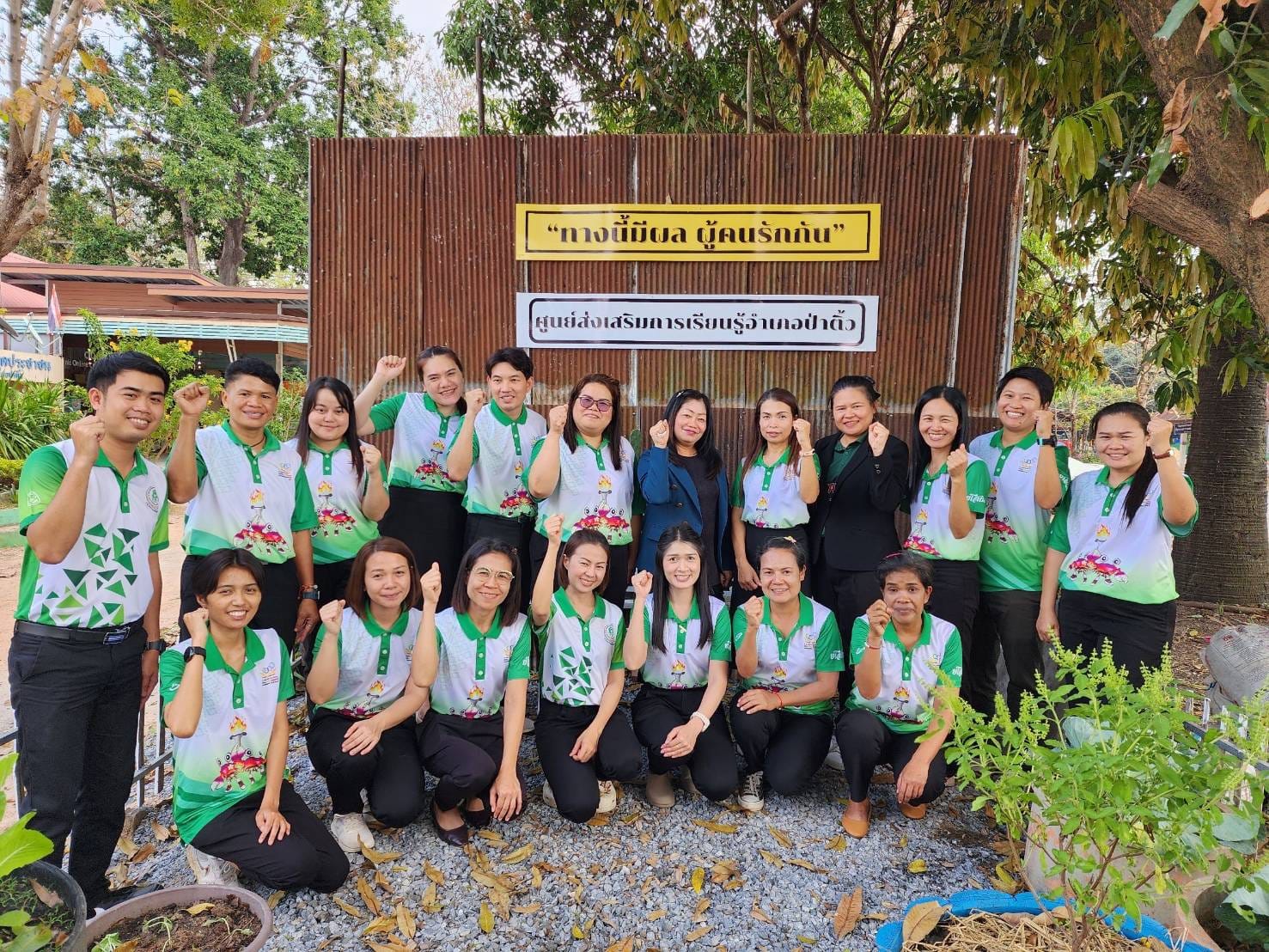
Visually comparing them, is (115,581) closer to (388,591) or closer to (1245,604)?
(388,591)

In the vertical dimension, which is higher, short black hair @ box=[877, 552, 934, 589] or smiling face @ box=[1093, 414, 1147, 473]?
smiling face @ box=[1093, 414, 1147, 473]

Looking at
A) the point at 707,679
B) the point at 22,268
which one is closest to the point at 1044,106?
the point at 707,679

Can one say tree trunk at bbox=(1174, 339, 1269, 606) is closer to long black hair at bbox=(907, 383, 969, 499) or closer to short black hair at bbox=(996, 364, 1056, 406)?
short black hair at bbox=(996, 364, 1056, 406)

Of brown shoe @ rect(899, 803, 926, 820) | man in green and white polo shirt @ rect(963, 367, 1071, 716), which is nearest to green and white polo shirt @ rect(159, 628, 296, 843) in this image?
brown shoe @ rect(899, 803, 926, 820)

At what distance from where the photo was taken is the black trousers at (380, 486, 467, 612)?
Result: 13.2 ft

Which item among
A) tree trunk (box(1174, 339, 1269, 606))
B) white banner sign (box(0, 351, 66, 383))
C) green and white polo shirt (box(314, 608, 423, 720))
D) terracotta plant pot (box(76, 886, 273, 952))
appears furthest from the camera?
white banner sign (box(0, 351, 66, 383))

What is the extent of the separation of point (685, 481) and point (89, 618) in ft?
8.13

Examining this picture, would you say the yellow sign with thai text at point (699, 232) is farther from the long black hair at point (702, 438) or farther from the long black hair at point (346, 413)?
the long black hair at point (346, 413)

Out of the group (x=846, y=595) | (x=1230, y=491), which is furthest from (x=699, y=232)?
(x=1230, y=491)

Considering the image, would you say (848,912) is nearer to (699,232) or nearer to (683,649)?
(683,649)

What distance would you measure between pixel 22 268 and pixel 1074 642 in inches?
844

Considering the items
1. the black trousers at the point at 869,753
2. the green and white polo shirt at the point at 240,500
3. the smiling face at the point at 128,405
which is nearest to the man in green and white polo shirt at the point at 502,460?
the green and white polo shirt at the point at 240,500

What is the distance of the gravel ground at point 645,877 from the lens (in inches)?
107

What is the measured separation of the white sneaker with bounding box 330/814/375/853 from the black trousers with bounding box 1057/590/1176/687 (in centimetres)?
306
